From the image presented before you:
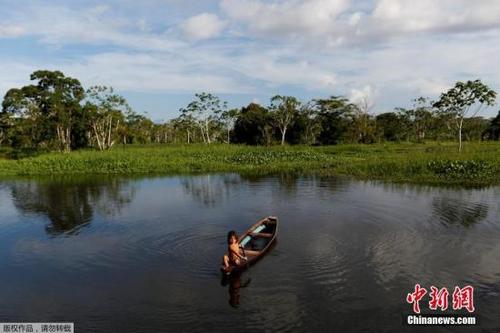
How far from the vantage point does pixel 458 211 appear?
1958cm

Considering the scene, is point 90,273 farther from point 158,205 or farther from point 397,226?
point 397,226

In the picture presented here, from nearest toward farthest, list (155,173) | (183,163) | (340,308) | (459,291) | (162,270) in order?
(340,308) → (459,291) → (162,270) → (155,173) → (183,163)

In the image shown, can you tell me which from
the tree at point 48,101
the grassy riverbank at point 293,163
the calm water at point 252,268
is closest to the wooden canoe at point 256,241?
the calm water at point 252,268

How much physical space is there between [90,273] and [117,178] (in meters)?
23.2

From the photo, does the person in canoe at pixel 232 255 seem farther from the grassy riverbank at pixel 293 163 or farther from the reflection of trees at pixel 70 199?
the grassy riverbank at pixel 293 163

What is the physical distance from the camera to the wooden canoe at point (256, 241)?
12637mm

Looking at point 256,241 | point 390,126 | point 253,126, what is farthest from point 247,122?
point 256,241

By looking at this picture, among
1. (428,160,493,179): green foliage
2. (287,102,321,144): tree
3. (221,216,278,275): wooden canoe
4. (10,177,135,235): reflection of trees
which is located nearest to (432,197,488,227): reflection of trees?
(428,160,493,179): green foliage

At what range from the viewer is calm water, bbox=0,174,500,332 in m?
10.1

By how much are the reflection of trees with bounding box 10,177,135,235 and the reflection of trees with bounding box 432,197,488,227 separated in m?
16.0

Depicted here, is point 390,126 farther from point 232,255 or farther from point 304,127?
point 232,255

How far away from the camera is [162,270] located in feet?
42.0

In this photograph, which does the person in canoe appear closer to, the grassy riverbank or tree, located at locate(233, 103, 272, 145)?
the grassy riverbank

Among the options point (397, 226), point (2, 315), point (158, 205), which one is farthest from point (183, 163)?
point (2, 315)
